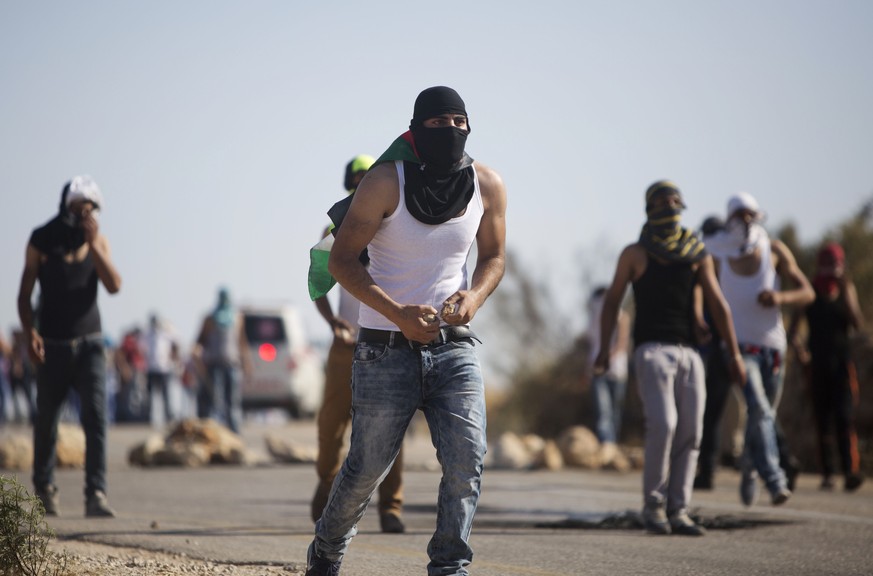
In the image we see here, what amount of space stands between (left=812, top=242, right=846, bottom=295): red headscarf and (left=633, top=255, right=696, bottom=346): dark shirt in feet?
15.2

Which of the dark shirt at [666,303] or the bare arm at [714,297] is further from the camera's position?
the bare arm at [714,297]

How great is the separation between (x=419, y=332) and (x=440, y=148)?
80 centimetres

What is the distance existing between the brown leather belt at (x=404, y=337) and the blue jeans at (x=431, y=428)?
0.06 feet

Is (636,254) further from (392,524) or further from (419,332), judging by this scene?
(419,332)

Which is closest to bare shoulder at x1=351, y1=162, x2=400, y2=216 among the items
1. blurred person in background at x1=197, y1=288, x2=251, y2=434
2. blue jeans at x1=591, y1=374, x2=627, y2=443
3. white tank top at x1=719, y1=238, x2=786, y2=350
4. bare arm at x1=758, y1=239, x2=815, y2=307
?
white tank top at x1=719, y1=238, x2=786, y2=350

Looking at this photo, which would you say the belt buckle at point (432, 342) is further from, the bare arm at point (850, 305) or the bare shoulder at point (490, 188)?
the bare arm at point (850, 305)

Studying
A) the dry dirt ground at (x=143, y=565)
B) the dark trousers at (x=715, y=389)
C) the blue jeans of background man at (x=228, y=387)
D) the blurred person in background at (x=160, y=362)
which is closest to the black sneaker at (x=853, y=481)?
the dark trousers at (x=715, y=389)

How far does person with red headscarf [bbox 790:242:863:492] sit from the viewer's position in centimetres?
1304

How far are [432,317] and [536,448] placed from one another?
12.6 meters

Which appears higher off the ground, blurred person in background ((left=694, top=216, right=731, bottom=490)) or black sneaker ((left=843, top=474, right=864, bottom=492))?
blurred person in background ((left=694, top=216, right=731, bottom=490))

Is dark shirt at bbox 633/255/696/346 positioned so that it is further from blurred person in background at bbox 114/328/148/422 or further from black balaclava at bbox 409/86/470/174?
blurred person in background at bbox 114/328/148/422

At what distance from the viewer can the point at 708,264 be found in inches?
356

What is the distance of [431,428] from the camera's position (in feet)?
18.7

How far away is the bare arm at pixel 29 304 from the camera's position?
9430 mm
